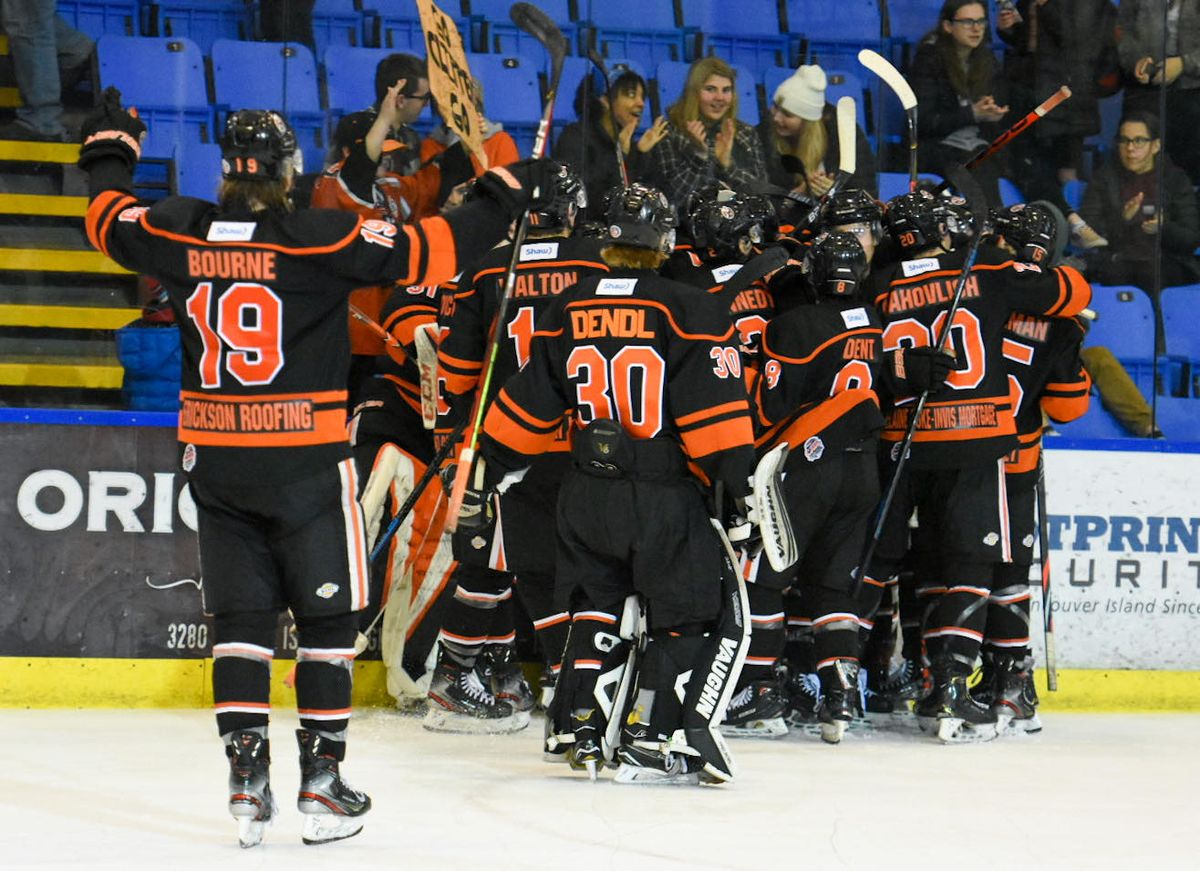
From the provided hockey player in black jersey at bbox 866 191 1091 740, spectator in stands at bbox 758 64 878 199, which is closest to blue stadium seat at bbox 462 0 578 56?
spectator in stands at bbox 758 64 878 199

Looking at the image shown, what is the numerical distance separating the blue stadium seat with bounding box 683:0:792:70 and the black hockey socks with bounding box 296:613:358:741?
3.93 meters

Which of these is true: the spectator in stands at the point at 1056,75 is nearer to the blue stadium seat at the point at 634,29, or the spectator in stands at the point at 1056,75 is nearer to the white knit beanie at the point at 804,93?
the white knit beanie at the point at 804,93

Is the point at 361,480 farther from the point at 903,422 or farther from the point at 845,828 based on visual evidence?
the point at 845,828

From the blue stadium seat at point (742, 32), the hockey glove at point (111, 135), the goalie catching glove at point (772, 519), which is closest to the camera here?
the hockey glove at point (111, 135)

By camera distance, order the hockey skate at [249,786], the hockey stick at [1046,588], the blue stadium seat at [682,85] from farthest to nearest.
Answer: the blue stadium seat at [682,85] < the hockey stick at [1046,588] < the hockey skate at [249,786]

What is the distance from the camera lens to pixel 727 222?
560 centimetres

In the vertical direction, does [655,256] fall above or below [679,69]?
below

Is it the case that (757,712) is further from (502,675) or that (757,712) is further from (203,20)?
(203,20)

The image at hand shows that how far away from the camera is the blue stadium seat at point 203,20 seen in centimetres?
656

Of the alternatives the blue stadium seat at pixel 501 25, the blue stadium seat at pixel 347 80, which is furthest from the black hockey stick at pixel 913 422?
the blue stadium seat at pixel 347 80

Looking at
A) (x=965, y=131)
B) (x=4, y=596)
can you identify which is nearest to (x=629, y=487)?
(x=4, y=596)

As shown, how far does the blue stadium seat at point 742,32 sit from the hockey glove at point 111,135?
3.51 m

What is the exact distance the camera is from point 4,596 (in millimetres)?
5664

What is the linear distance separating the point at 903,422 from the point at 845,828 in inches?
77.5
